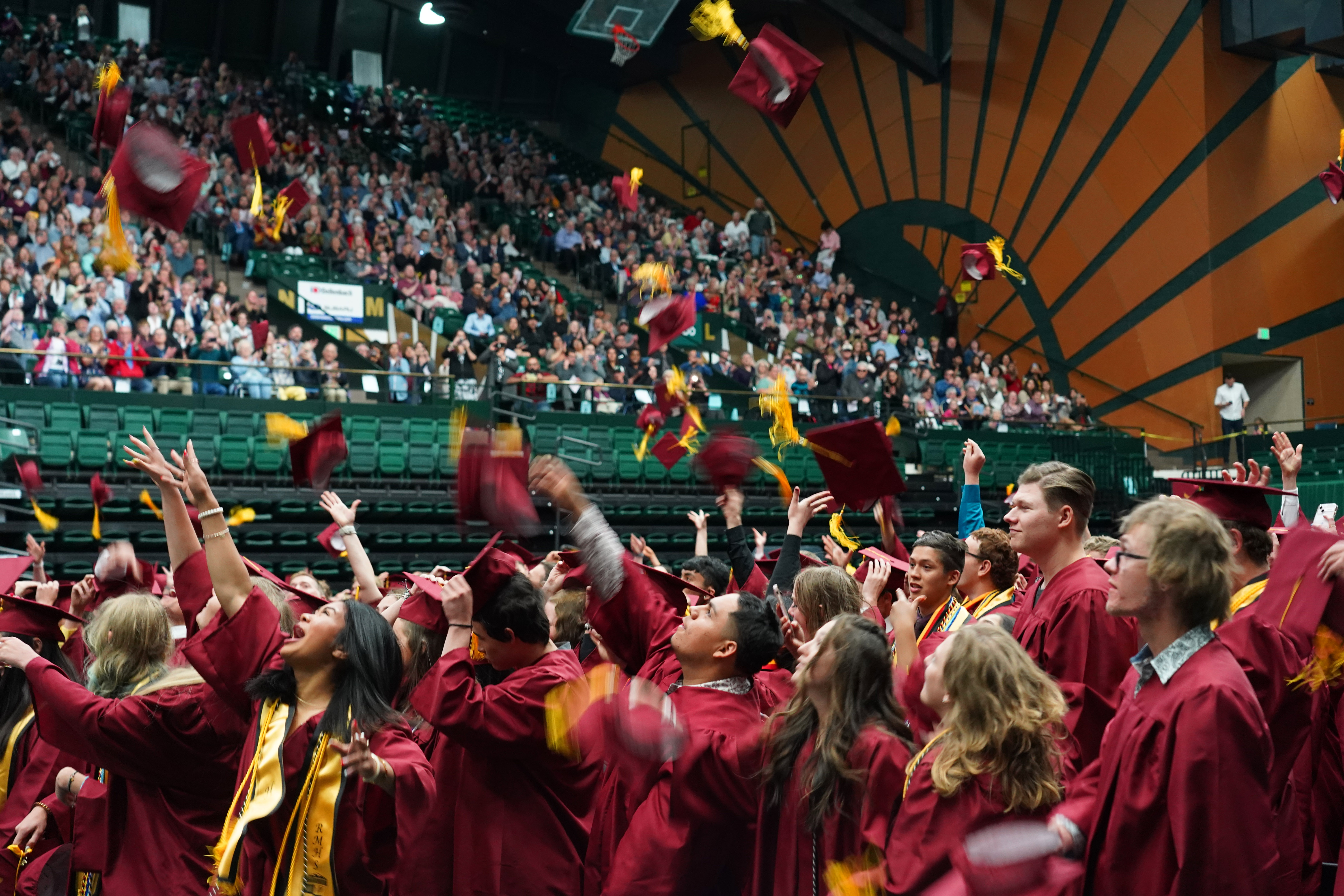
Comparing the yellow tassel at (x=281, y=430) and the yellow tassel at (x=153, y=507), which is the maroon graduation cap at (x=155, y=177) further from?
the yellow tassel at (x=281, y=430)

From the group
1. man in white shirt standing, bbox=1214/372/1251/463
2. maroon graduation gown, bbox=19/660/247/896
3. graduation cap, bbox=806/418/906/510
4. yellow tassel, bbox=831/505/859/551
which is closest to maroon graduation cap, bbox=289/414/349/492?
yellow tassel, bbox=831/505/859/551

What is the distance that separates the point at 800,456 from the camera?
14938 mm

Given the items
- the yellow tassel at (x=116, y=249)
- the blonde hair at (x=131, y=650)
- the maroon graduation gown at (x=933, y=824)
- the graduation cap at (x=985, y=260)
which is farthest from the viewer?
the graduation cap at (x=985, y=260)

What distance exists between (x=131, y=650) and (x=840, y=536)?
349cm

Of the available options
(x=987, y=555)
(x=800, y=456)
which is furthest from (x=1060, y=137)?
(x=987, y=555)

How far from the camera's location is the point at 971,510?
5.16 meters

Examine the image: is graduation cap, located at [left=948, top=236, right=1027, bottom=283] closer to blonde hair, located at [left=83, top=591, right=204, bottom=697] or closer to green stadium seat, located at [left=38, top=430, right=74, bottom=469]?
green stadium seat, located at [left=38, top=430, right=74, bottom=469]

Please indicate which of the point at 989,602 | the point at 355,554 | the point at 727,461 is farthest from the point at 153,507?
the point at 989,602

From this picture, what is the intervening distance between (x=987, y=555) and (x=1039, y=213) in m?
17.5

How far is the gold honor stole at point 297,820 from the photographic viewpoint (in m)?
2.91

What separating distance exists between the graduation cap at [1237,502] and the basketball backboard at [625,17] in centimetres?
1822

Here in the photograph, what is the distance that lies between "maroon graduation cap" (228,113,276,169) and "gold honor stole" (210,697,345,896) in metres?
14.5

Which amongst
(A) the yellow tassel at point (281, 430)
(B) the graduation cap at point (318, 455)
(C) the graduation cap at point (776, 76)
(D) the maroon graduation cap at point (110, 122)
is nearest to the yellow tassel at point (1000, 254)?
(C) the graduation cap at point (776, 76)

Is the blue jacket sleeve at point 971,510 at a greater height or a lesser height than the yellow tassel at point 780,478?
lesser
